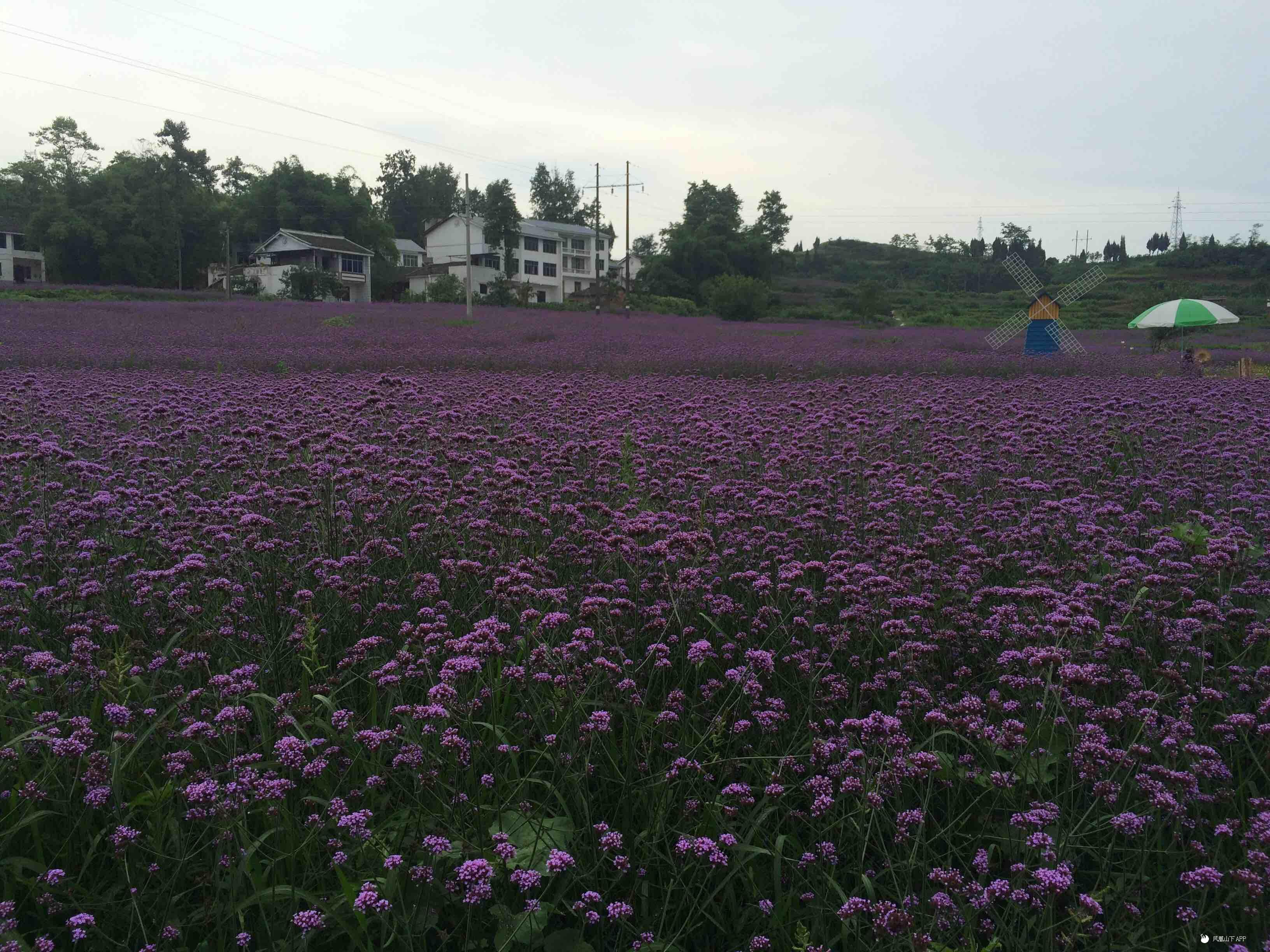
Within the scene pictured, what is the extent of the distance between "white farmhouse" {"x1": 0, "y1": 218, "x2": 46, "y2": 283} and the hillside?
6211 centimetres

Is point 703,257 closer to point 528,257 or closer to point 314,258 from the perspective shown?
point 528,257

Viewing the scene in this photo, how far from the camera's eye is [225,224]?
61.6 meters

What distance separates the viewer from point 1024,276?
108ft

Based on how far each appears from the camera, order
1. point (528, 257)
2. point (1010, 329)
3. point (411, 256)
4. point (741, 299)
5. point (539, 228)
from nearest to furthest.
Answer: point (1010, 329)
point (741, 299)
point (528, 257)
point (539, 228)
point (411, 256)

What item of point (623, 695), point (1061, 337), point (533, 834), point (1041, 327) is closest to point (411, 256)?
point (1061, 337)

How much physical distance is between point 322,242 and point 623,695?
68.6m

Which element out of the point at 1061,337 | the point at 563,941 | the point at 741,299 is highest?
the point at 741,299

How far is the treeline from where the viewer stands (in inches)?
2226

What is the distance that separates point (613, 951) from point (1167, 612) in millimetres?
2561

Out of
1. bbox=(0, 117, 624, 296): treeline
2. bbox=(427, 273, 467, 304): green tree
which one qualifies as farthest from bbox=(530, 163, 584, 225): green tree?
bbox=(427, 273, 467, 304): green tree

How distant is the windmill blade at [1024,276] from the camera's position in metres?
30.4

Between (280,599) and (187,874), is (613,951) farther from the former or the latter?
(280,599)

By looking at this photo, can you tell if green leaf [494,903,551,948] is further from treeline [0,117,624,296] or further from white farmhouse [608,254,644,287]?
white farmhouse [608,254,644,287]

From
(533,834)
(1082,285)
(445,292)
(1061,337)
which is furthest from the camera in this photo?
(445,292)
